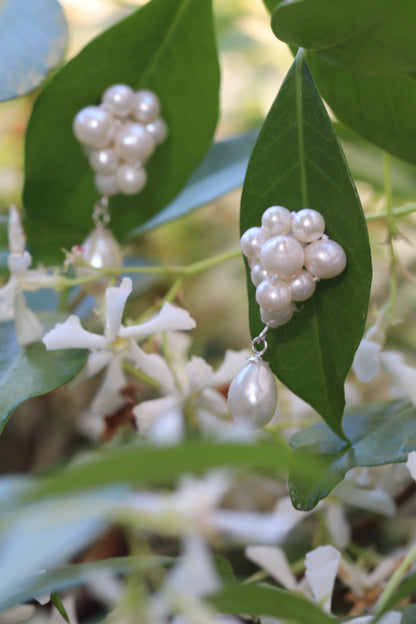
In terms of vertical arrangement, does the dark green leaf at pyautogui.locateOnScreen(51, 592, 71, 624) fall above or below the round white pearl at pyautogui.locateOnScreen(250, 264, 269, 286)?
below

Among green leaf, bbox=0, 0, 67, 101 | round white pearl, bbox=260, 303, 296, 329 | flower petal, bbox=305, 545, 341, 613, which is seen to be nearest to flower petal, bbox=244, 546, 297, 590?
flower petal, bbox=305, 545, 341, 613

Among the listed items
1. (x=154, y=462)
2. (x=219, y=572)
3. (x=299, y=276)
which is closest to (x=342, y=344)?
(x=299, y=276)

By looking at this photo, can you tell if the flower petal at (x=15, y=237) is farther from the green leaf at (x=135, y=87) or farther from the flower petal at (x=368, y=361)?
the flower petal at (x=368, y=361)

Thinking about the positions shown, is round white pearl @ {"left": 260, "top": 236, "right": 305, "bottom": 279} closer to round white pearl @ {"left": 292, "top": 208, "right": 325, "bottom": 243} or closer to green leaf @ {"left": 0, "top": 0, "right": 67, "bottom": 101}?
round white pearl @ {"left": 292, "top": 208, "right": 325, "bottom": 243}

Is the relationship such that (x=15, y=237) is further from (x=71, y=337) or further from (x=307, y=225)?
(x=307, y=225)

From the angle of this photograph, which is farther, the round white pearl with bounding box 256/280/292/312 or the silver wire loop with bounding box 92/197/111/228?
the silver wire loop with bounding box 92/197/111/228

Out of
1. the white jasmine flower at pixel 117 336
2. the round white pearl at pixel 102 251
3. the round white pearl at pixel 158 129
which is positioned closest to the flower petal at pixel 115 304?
the white jasmine flower at pixel 117 336

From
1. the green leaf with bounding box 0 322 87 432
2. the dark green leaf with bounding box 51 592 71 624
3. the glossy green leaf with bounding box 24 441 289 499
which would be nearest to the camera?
the glossy green leaf with bounding box 24 441 289 499
